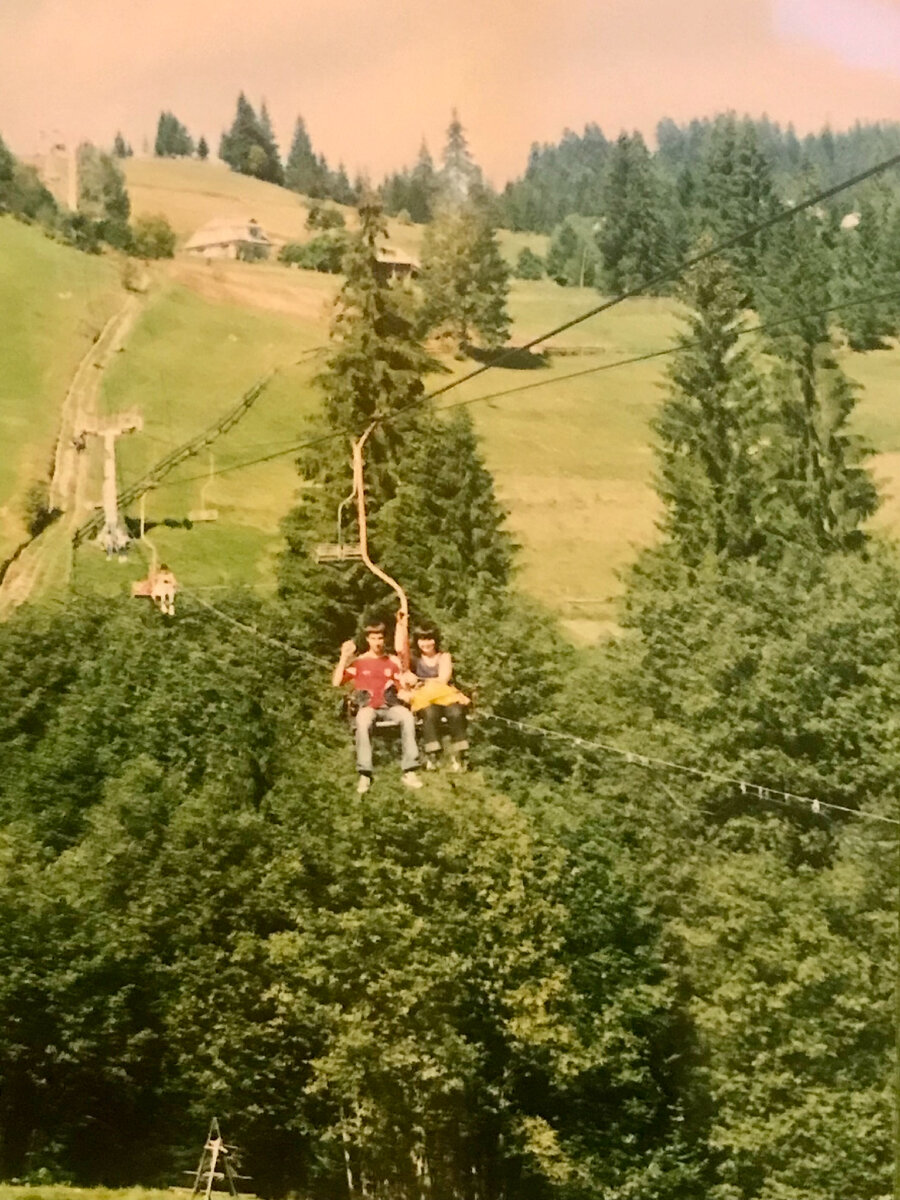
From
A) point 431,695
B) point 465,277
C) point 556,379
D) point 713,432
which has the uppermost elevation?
point 465,277

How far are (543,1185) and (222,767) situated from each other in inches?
89.0

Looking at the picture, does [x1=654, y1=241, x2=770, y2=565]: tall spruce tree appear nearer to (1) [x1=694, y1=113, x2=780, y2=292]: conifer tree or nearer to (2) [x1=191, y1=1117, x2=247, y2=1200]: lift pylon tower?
(1) [x1=694, y1=113, x2=780, y2=292]: conifer tree

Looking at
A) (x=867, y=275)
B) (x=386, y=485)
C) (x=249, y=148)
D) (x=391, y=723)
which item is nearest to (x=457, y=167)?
(x=249, y=148)

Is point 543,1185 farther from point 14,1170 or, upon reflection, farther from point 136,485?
point 136,485

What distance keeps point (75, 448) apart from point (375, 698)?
158 centimetres

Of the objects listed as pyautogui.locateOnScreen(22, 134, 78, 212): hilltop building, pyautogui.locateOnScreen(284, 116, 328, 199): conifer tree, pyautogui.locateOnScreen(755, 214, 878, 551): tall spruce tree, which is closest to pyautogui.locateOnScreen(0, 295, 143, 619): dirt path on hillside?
pyautogui.locateOnScreen(22, 134, 78, 212): hilltop building

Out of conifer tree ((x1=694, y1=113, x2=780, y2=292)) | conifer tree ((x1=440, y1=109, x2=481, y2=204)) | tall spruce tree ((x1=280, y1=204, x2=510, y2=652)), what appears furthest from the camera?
tall spruce tree ((x1=280, y1=204, x2=510, y2=652))

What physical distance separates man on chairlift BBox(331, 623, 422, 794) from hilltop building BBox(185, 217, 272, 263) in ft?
5.18

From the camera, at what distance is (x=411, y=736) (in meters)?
4.41

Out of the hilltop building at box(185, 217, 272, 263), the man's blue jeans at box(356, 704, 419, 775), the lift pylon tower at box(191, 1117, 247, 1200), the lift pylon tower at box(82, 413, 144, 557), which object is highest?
the hilltop building at box(185, 217, 272, 263)

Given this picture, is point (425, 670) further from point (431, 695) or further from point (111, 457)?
point (111, 457)

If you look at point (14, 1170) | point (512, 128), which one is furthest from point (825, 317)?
point (14, 1170)

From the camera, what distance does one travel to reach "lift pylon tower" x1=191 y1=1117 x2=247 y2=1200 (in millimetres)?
4496

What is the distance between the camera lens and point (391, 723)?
173 inches
